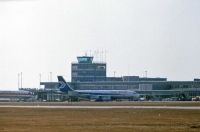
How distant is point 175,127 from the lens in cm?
5488

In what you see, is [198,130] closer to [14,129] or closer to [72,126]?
[72,126]

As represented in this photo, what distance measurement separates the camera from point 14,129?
184ft

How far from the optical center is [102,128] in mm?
54719

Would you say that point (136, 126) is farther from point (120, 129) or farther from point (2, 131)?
point (2, 131)

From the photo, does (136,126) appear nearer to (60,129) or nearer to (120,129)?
(120,129)

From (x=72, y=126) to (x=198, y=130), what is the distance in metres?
13.3

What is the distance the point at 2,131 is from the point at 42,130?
375 cm

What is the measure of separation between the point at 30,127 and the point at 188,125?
15.8 m

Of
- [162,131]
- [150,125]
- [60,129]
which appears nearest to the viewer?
[162,131]

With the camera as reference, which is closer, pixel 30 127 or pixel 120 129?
pixel 120 129

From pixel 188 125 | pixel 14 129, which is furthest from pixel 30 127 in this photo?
pixel 188 125

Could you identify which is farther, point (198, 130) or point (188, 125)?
point (188, 125)

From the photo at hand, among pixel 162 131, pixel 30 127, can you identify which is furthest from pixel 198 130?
pixel 30 127

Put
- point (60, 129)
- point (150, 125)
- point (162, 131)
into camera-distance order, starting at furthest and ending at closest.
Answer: point (150, 125) → point (60, 129) → point (162, 131)
